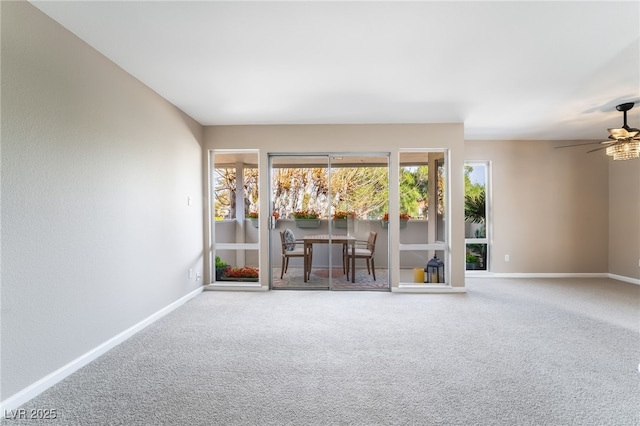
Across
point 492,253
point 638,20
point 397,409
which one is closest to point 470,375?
point 397,409

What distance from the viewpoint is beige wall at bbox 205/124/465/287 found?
15.7ft

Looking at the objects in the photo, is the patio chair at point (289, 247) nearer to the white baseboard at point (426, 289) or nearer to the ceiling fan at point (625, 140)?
the white baseboard at point (426, 289)

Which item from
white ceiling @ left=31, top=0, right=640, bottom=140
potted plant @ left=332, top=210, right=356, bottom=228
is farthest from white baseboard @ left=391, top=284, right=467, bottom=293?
white ceiling @ left=31, top=0, right=640, bottom=140

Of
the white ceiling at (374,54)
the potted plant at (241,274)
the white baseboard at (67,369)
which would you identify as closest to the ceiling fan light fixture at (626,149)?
the white ceiling at (374,54)

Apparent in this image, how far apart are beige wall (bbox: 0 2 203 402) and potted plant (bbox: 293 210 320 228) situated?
6.51 ft

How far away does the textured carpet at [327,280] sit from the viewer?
16.4ft

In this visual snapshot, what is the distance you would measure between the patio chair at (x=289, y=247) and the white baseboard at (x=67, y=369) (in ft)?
6.44

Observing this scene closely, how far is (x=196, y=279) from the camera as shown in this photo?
4.66 metres

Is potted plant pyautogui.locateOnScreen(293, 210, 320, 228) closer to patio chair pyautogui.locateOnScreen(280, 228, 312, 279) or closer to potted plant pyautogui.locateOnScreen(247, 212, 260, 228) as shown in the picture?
patio chair pyautogui.locateOnScreen(280, 228, 312, 279)

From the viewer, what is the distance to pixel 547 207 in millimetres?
5883

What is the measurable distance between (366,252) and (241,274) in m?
2.01

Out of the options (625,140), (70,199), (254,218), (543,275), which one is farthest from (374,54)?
(543,275)

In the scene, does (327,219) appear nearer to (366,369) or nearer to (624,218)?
(366,369)

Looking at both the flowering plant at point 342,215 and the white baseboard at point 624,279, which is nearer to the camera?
the flowering plant at point 342,215
